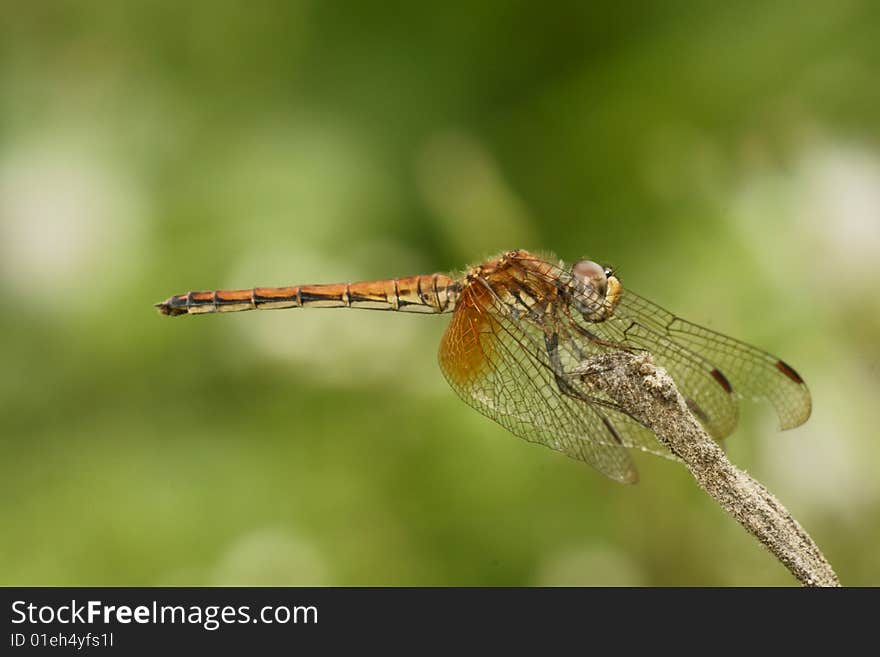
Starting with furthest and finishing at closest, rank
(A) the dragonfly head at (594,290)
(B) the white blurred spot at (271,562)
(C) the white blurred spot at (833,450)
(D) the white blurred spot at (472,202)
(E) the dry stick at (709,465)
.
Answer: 1. (D) the white blurred spot at (472,202)
2. (B) the white blurred spot at (271,562)
3. (C) the white blurred spot at (833,450)
4. (A) the dragonfly head at (594,290)
5. (E) the dry stick at (709,465)

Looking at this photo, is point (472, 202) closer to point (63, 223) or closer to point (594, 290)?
point (594, 290)

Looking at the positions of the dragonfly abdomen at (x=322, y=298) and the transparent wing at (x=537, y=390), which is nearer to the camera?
the transparent wing at (x=537, y=390)

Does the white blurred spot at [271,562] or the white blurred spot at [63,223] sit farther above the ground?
the white blurred spot at [63,223]

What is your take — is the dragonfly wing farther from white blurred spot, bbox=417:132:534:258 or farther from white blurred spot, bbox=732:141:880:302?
white blurred spot, bbox=417:132:534:258

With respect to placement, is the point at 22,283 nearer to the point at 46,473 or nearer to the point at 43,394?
the point at 43,394

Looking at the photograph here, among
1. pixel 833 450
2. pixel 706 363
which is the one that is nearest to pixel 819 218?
pixel 833 450

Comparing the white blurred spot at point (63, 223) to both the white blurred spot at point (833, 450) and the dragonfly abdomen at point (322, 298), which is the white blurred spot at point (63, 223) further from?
the white blurred spot at point (833, 450)

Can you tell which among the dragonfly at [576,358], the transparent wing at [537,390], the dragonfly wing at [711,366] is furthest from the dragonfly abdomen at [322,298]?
the dragonfly wing at [711,366]
